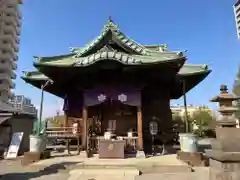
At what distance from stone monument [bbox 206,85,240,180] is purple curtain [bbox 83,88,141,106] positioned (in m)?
7.01

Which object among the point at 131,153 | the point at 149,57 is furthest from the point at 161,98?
the point at 131,153

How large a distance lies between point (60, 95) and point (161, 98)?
838 cm

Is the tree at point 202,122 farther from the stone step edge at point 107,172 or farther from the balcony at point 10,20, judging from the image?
the balcony at point 10,20

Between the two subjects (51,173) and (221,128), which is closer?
(221,128)

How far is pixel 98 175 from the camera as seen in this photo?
8.41m

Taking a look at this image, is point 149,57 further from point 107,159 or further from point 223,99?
point 223,99

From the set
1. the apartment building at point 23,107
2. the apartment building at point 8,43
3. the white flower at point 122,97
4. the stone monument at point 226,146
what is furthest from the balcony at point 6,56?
the stone monument at point 226,146

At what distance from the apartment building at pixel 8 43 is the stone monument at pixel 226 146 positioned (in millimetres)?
70985

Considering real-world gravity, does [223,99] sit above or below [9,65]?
below

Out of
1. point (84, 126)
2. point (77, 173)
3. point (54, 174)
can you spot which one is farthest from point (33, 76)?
point (77, 173)

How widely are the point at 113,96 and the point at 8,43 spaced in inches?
2786

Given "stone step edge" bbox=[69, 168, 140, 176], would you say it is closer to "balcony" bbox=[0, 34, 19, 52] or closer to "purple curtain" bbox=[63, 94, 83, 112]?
"purple curtain" bbox=[63, 94, 83, 112]

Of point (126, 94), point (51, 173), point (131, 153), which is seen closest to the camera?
point (51, 173)

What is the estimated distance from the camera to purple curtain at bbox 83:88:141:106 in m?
13.1
